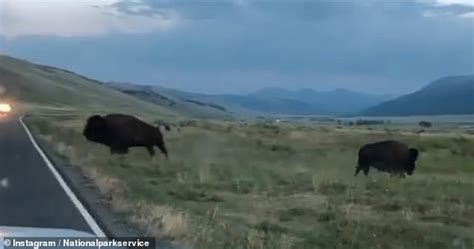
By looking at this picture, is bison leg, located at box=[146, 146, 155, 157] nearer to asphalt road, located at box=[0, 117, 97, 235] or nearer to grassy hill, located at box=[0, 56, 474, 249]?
grassy hill, located at box=[0, 56, 474, 249]

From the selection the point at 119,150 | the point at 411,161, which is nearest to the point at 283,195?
the point at 411,161

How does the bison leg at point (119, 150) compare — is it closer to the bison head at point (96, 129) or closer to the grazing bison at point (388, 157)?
the bison head at point (96, 129)

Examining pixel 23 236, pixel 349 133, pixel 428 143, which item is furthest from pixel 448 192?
pixel 349 133

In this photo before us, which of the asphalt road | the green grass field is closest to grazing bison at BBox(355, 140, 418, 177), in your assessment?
the green grass field

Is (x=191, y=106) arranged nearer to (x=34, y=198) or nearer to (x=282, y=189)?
(x=282, y=189)

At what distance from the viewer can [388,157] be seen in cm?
2584

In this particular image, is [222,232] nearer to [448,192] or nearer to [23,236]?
[23,236]

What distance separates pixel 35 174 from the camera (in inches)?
683

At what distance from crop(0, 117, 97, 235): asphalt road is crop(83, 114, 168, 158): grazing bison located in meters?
5.93

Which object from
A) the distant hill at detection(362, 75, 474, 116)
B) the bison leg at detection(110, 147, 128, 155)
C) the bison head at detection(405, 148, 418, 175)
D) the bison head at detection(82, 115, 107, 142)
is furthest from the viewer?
the distant hill at detection(362, 75, 474, 116)

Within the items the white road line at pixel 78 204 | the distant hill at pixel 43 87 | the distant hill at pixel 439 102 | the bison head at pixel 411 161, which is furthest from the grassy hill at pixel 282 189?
the distant hill at pixel 43 87

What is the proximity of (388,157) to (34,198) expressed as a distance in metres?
14.8

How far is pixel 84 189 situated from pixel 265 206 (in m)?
3.01

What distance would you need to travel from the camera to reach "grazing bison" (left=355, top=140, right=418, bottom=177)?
25.3 m
